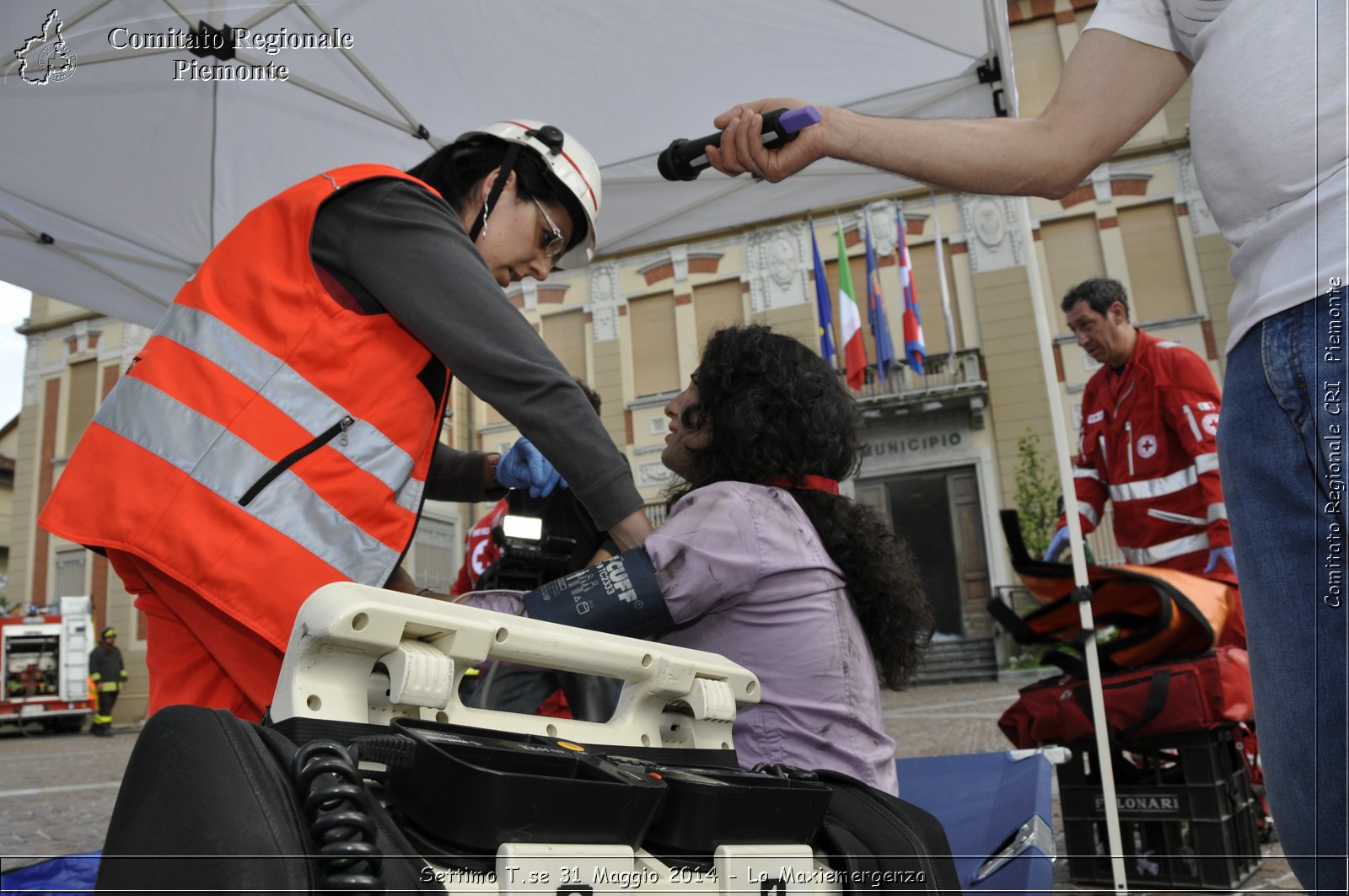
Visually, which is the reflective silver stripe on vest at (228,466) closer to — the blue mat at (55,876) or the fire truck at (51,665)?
the blue mat at (55,876)

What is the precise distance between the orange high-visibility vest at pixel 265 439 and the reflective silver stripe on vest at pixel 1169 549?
125 inches

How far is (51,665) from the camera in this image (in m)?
15.6

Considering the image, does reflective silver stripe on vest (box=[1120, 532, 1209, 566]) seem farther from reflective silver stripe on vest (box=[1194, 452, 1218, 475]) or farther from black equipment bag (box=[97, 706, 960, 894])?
black equipment bag (box=[97, 706, 960, 894])

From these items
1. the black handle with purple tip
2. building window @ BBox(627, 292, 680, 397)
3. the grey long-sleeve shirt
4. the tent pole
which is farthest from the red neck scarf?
building window @ BBox(627, 292, 680, 397)

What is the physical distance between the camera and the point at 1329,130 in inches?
36.6

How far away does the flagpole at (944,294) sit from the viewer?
1591 centimetres

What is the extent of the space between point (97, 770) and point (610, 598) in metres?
8.59

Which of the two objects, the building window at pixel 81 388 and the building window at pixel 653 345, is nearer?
the building window at pixel 81 388

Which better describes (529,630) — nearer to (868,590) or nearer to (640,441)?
(868,590)

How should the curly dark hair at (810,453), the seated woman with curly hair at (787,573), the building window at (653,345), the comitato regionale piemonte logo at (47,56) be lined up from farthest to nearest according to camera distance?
the building window at (653,345) < the comitato regionale piemonte logo at (47,56) < the curly dark hair at (810,453) < the seated woman with curly hair at (787,573)

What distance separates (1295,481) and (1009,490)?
660 inches

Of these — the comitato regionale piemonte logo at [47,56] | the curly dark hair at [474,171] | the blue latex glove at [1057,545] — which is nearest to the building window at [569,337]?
the blue latex glove at [1057,545]

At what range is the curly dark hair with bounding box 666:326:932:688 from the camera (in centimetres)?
180

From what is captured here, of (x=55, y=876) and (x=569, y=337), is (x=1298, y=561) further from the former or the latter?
(x=569, y=337)
